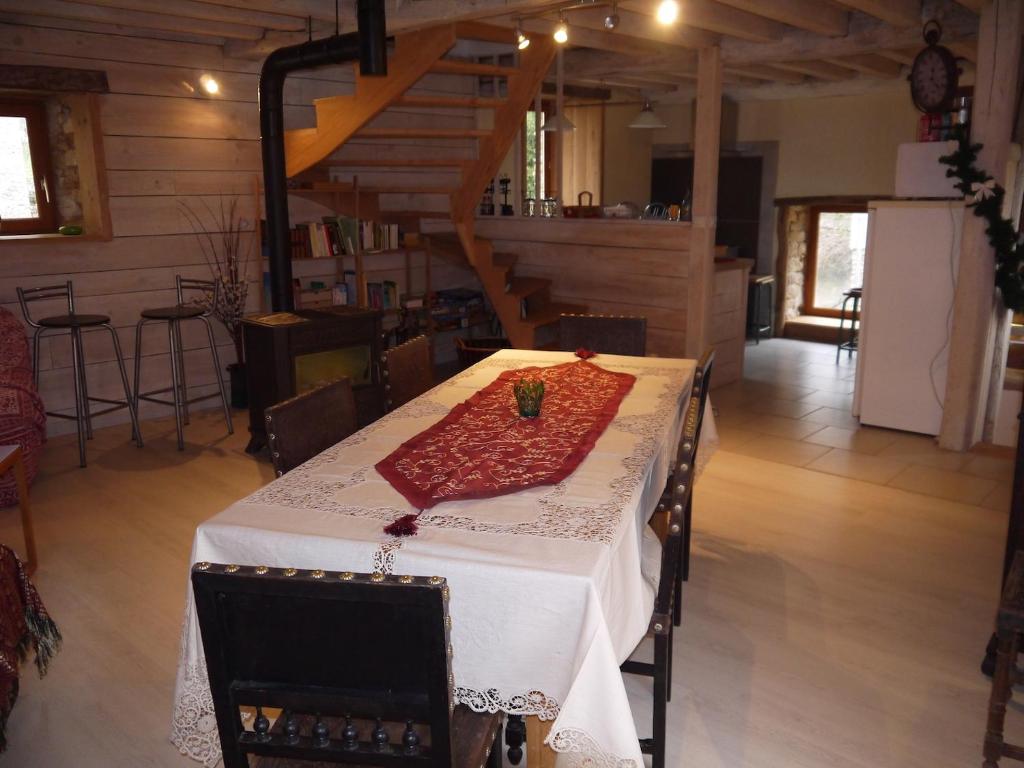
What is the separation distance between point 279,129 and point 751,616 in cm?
360

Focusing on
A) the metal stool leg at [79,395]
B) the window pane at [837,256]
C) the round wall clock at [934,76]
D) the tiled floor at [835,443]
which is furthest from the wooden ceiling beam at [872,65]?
the metal stool leg at [79,395]

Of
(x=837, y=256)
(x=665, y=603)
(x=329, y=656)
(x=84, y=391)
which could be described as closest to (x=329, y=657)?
(x=329, y=656)

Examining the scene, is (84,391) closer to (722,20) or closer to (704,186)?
(704,186)

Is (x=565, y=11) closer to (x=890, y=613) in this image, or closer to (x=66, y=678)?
(x=890, y=613)

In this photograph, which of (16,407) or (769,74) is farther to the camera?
(769,74)

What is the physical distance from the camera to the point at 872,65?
6.57 meters

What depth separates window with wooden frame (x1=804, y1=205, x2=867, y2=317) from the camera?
8.35m

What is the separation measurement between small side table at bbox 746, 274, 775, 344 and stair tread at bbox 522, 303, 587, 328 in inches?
97.9

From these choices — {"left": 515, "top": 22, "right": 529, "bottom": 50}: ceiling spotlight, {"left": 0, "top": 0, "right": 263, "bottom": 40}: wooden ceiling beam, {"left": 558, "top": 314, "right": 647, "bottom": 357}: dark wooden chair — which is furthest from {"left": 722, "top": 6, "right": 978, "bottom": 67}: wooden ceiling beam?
{"left": 0, "top": 0, "right": 263, "bottom": 40}: wooden ceiling beam

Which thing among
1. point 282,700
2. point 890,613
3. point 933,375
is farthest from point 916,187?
point 282,700

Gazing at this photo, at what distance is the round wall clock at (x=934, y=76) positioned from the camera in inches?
179

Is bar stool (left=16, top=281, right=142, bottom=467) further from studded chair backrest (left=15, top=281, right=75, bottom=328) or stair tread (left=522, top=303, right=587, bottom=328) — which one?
stair tread (left=522, top=303, right=587, bottom=328)

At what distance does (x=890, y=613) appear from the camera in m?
3.00

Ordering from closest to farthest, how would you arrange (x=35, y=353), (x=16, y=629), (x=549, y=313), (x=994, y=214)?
(x=16, y=629), (x=994, y=214), (x=35, y=353), (x=549, y=313)
